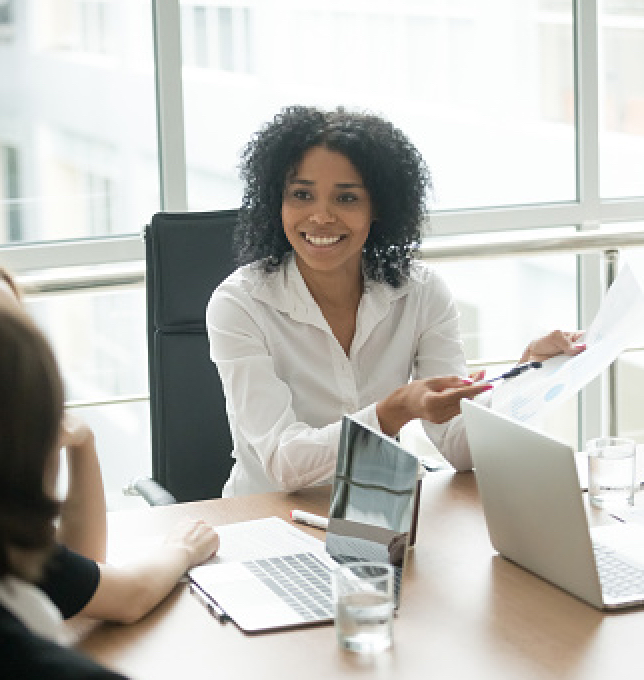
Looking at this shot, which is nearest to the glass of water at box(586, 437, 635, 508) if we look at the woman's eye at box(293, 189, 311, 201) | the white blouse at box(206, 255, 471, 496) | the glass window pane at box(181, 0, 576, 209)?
the white blouse at box(206, 255, 471, 496)

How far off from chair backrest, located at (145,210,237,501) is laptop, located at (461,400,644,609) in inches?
33.6

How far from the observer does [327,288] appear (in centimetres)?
252

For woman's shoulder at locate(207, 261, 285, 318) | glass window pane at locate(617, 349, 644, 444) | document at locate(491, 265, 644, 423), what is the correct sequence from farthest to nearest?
glass window pane at locate(617, 349, 644, 444) → woman's shoulder at locate(207, 261, 285, 318) → document at locate(491, 265, 644, 423)

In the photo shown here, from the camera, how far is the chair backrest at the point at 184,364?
8.23 feet

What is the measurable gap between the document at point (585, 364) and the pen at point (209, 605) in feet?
1.82

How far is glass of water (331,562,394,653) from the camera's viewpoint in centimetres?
146

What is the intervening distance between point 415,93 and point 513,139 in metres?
0.38

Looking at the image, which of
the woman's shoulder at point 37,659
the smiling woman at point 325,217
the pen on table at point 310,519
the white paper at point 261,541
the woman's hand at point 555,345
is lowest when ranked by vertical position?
the white paper at point 261,541

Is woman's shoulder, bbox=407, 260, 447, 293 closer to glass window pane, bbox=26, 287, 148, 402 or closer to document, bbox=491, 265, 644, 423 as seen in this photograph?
document, bbox=491, 265, 644, 423

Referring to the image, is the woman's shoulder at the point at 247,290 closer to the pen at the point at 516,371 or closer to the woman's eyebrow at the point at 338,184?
the woman's eyebrow at the point at 338,184

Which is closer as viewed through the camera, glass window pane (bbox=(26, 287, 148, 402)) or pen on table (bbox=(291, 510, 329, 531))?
pen on table (bbox=(291, 510, 329, 531))

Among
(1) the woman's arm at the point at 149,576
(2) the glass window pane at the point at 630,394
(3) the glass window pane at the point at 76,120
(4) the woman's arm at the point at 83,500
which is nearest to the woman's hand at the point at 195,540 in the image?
(1) the woman's arm at the point at 149,576

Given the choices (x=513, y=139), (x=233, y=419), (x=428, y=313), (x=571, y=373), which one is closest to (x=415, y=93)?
(x=513, y=139)

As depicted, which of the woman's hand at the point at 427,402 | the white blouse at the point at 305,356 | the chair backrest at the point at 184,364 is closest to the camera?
the woman's hand at the point at 427,402
